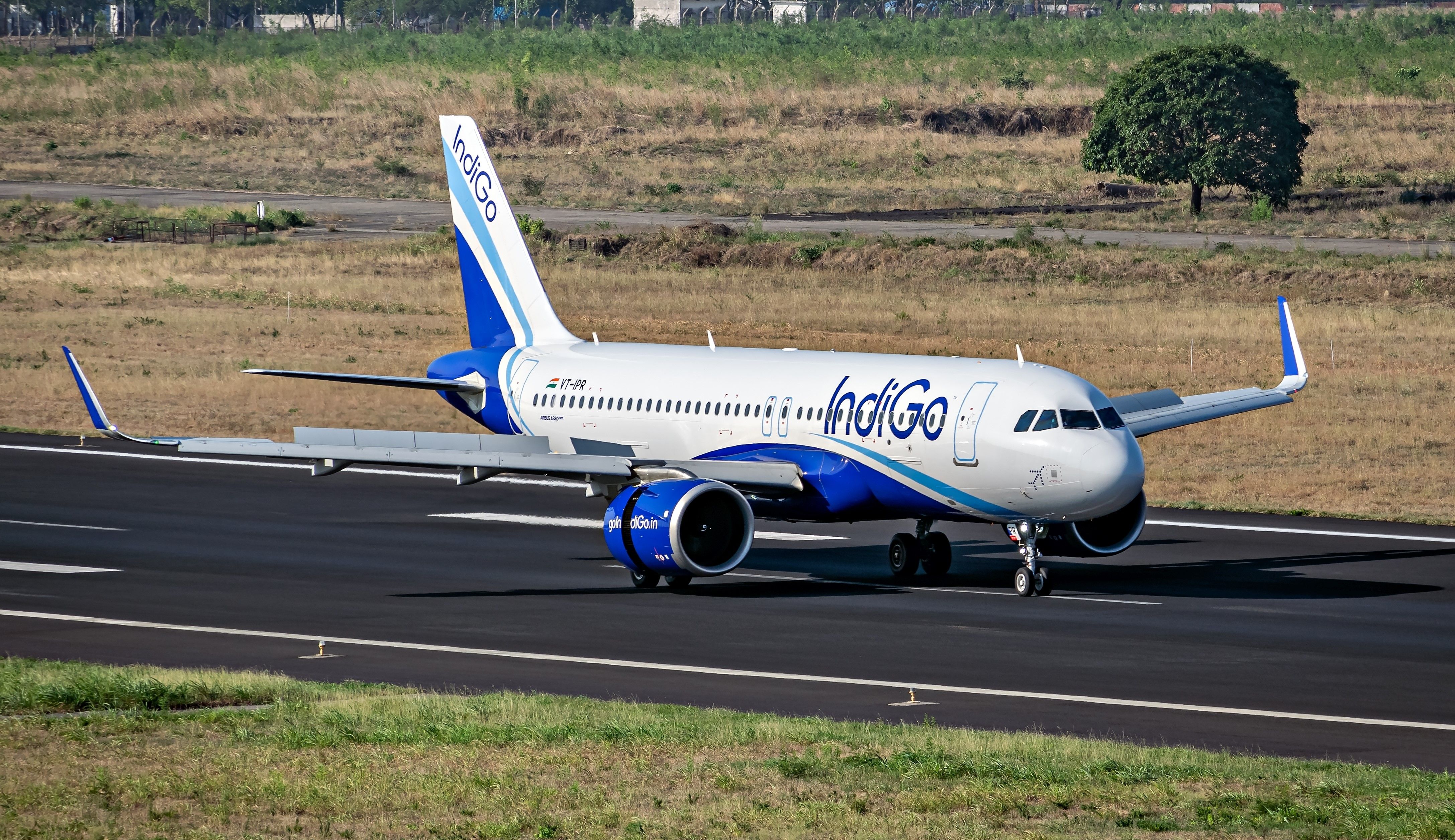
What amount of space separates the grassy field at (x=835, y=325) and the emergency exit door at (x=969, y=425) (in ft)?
50.7

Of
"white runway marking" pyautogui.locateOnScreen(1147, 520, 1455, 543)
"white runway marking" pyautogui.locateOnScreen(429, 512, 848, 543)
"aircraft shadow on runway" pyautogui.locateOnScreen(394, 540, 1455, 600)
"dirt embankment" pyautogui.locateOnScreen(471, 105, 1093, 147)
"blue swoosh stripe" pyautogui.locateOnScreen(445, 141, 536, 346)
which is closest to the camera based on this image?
"aircraft shadow on runway" pyautogui.locateOnScreen(394, 540, 1455, 600)

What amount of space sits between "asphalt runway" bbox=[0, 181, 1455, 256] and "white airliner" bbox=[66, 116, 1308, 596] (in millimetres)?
63116

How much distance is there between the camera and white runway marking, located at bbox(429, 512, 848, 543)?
45.0 m

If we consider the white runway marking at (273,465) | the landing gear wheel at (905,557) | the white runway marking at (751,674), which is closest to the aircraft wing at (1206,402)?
the landing gear wheel at (905,557)

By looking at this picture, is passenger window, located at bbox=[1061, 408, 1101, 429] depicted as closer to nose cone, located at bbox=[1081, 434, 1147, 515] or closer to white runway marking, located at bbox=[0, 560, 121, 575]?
nose cone, located at bbox=[1081, 434, 1147, 515]

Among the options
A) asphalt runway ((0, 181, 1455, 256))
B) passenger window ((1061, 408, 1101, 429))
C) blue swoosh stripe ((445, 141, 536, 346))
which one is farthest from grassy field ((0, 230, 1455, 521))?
blue swoosh stripe ((445, 141, 536, 346))

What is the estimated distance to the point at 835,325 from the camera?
81250 millimetres

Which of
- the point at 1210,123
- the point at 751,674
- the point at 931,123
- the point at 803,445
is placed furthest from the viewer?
the point at 931,123

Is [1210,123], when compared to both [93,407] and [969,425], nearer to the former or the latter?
[969,425]

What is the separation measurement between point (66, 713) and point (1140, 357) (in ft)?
174

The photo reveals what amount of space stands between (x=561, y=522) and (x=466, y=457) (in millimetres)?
11170

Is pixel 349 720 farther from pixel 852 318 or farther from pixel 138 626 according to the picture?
pixel 852 318

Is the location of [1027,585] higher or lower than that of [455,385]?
lower

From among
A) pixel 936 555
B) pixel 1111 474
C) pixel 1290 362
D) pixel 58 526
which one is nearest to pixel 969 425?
pixel 1111 474
